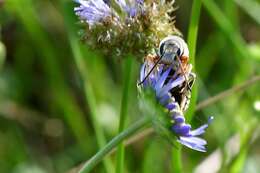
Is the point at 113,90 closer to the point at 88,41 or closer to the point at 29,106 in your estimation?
the point at 29,106

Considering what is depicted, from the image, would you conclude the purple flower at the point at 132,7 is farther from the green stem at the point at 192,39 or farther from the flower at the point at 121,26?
the green stem at the point at 192,39

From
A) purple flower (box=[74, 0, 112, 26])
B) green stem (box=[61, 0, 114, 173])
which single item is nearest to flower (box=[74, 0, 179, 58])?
purple flower (box=[74, 0, 112, 26])

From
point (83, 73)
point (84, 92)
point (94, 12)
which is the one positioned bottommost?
point (84, 92)

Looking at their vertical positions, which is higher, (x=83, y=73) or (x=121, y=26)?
(x=121, y=26)

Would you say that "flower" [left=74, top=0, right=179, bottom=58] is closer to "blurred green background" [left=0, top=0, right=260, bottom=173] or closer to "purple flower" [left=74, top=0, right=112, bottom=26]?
"purple flower" [left=74, top=0, right=112, bottom=26]

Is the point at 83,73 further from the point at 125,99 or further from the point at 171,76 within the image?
the point at 171,76

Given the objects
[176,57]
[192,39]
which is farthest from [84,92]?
[176,57]

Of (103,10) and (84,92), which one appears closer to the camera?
(103,10)
